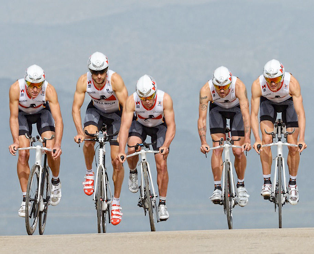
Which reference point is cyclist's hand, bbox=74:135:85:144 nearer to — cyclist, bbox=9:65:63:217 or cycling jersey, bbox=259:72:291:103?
cyclist, bbox=9:65:63:217

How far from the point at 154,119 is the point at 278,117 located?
6.45 feet

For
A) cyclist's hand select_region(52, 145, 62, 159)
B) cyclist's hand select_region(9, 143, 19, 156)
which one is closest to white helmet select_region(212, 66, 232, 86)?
cyclist's hand select_region(52, 145, 62, 159)

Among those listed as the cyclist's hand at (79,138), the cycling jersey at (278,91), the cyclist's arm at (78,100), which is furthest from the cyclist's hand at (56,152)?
the cycling jersey at (278,91)

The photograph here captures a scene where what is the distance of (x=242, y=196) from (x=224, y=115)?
3.97ft

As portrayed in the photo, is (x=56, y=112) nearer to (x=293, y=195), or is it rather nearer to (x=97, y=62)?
(x=97, y=62)

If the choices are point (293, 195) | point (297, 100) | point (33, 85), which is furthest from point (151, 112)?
point (293, 195)

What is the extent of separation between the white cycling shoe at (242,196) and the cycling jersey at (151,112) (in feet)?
5.24

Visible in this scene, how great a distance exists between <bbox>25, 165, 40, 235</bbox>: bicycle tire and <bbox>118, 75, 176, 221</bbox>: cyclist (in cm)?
113

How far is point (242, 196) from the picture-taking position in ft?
36.2

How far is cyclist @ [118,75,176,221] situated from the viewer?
10.0 meters

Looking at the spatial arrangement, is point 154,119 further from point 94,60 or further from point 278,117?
point 278,117

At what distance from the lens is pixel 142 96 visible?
32.9 ft

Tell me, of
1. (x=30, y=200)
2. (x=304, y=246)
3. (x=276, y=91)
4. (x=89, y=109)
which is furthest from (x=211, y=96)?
(x=304, y=246)

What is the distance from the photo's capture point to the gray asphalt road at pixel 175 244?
6544mm
